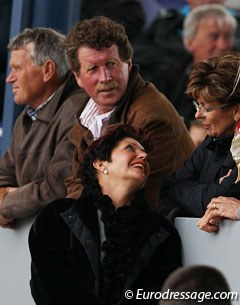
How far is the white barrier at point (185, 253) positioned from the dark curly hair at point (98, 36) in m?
1.04

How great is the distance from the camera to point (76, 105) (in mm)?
7387

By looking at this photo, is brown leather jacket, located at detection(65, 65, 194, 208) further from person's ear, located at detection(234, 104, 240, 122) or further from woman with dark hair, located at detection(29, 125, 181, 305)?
person's ear, located at detection(234, 104, 240, 122)

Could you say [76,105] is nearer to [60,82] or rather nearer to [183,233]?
[60,82]

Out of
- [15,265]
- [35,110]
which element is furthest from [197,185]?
[35,110]

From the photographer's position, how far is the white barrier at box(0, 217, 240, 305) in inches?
215

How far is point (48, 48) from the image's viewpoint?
25.6 ft

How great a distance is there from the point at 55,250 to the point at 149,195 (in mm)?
796

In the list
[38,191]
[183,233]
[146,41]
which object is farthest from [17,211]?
[146,41]

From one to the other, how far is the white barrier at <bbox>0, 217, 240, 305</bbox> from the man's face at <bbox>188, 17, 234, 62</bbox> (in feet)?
10.8

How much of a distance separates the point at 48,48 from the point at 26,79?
0.24 meters

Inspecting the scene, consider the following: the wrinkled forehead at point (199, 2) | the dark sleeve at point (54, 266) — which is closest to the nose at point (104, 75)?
the dark sleeve at point (54, 266)

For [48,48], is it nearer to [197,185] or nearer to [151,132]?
[151,132]

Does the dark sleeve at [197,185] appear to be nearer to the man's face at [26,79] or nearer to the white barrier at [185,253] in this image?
the white barrier at [185,253]

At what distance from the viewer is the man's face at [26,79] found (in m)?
7.77
